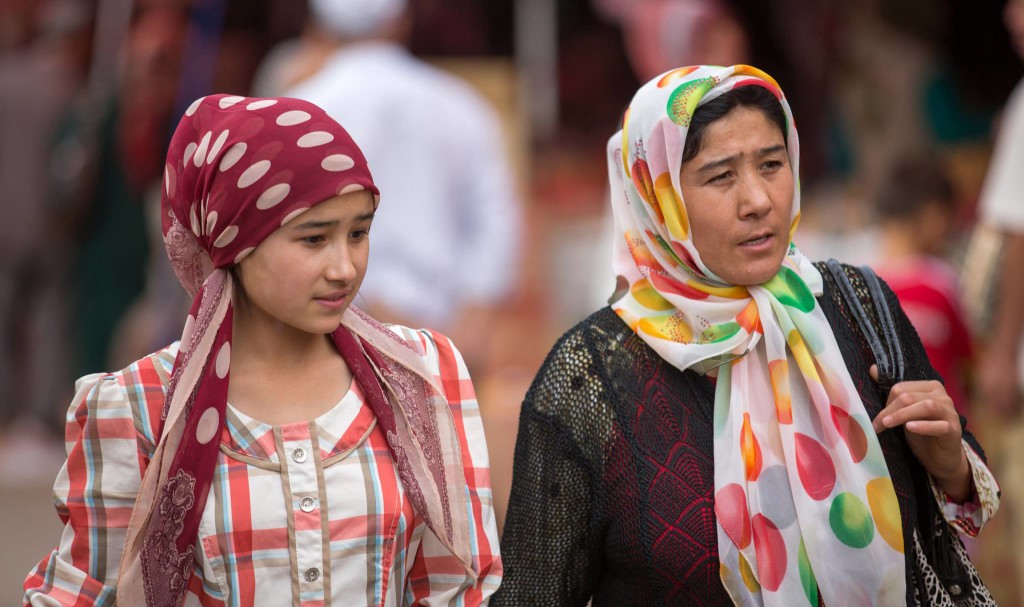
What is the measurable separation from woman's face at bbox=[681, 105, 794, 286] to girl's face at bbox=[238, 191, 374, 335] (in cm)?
66

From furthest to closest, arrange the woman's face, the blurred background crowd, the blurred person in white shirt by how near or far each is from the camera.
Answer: the blurred background crowd, the blurred person in white shirt, the woman's face

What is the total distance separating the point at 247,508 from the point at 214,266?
0.43 meters

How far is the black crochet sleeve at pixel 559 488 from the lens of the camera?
2766mm

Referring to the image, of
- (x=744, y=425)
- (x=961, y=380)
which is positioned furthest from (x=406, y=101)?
(x=744, y=425)

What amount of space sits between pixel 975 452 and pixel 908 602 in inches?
14.0

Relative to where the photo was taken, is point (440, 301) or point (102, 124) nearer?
point (440, 301)

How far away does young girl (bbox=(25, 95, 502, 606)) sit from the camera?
92.6 inches

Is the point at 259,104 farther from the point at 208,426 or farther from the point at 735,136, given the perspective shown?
the point at 735,136

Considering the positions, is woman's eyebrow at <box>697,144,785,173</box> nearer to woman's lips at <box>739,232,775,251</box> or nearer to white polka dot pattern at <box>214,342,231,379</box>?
woman's lips at <box>739,232,775,251</box>

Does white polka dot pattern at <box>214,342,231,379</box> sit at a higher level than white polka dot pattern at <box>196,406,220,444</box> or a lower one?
higher

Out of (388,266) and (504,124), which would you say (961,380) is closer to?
(388,266)

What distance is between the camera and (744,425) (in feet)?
8.74

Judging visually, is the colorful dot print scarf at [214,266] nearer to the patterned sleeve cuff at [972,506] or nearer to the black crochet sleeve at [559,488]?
the black crochet sleeve at [559,488]

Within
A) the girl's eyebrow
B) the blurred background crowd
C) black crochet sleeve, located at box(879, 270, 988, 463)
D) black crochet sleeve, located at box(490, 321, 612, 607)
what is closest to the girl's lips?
the girl's eyebrow
